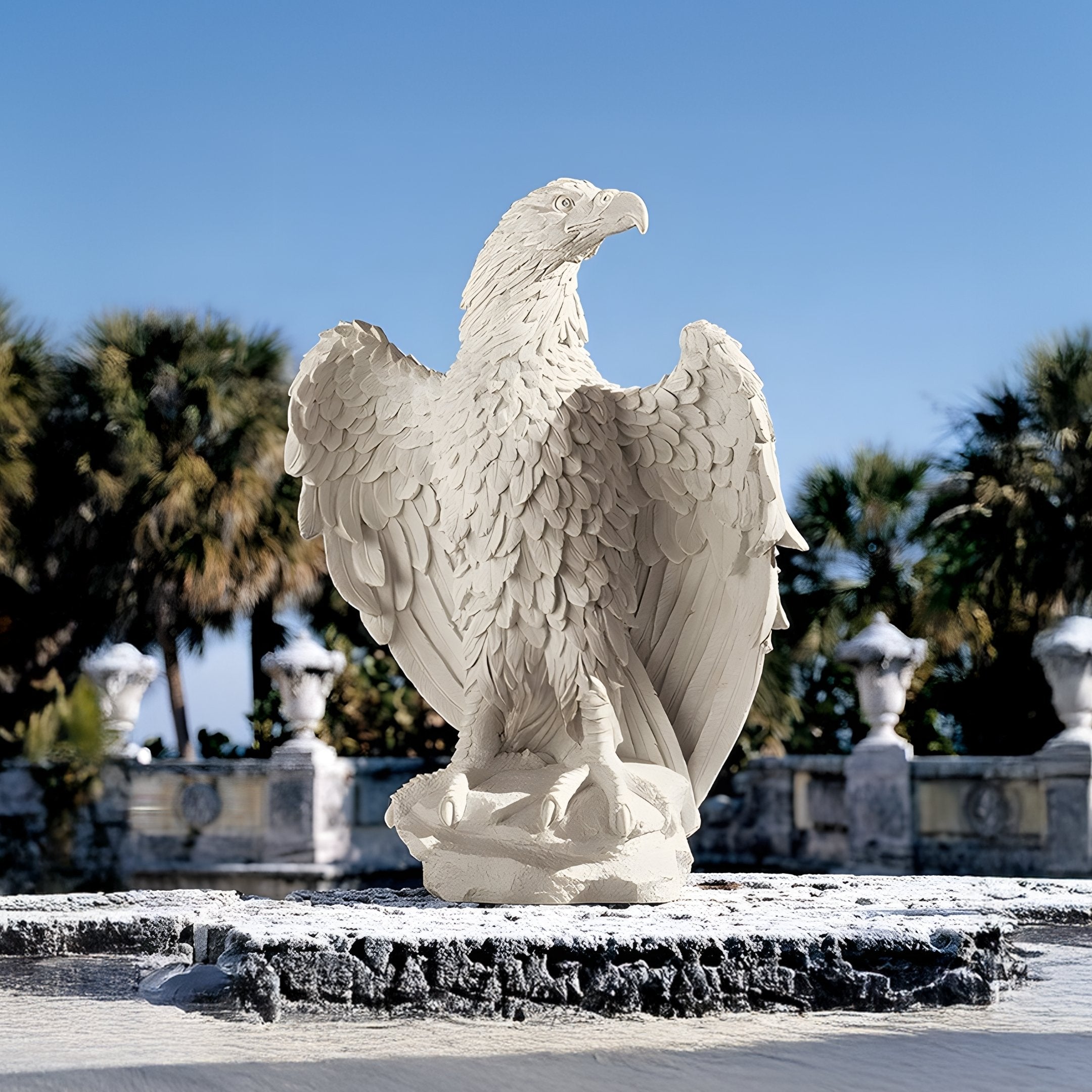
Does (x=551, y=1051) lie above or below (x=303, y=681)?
below

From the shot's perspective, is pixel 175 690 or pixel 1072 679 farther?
pixel 175 690

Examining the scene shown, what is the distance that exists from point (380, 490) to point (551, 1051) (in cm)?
256

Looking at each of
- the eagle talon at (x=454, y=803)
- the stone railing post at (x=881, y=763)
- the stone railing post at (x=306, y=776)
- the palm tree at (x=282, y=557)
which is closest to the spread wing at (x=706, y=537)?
the eagle talon at (x=454, y=803)

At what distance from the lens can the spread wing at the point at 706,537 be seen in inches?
181

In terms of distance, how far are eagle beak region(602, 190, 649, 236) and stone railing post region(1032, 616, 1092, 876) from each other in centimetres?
709

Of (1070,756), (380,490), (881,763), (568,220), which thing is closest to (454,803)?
(380,490)

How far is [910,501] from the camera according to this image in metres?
15.7

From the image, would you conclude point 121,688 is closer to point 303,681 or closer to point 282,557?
point 303,681

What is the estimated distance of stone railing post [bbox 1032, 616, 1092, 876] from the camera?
1016 centimetres

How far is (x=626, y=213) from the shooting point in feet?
15.6

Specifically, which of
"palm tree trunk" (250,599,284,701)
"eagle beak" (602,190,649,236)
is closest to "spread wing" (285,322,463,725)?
"eagle beak" (602,190,649,236)

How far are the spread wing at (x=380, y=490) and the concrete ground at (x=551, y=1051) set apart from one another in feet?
6.03

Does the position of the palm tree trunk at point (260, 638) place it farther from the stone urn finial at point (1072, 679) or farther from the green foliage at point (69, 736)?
the stone urn finial at point (1072, 679)

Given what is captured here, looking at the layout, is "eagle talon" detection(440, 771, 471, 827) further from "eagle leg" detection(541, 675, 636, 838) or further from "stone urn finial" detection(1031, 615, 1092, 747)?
"stone urn finial" detection(1031, 615, 1092, 747)
